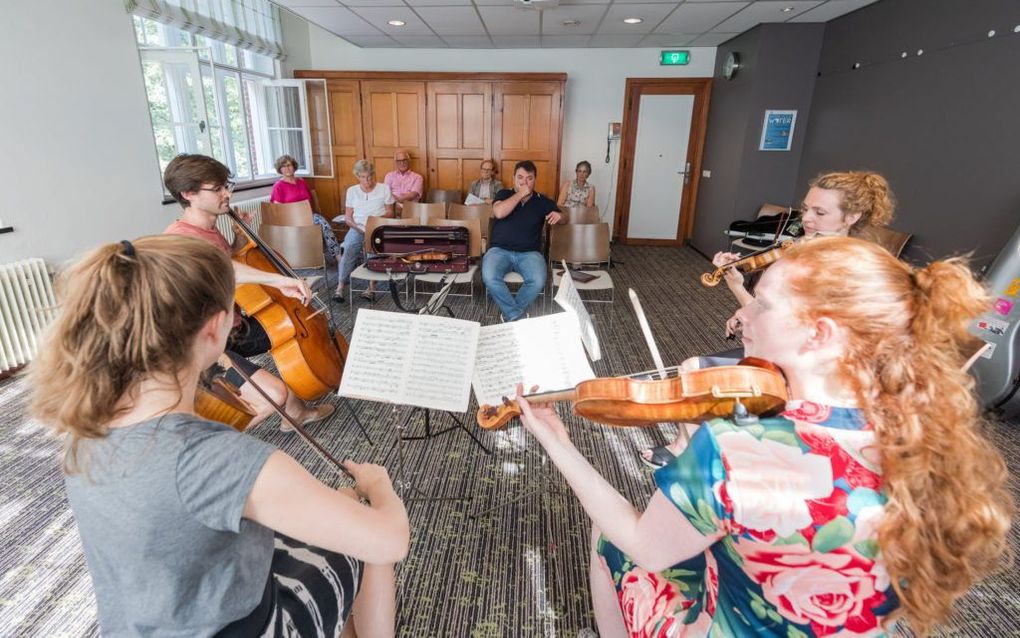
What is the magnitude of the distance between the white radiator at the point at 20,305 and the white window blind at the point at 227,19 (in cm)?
216

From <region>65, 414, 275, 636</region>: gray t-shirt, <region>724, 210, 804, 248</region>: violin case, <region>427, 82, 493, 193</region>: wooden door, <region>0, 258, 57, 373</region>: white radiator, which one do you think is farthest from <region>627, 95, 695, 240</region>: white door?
<region>65, 414, 275, 636</region>: gray t-shirt

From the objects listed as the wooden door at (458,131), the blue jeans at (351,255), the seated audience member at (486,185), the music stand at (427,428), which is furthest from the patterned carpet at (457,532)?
the wooden door at (458,131)

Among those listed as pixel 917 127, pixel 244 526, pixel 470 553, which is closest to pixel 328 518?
pixel 244 526

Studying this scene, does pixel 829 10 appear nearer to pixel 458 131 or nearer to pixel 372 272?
pixel 458 131

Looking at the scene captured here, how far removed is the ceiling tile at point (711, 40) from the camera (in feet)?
19.2

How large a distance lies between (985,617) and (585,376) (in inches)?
59.9

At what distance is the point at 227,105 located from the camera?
5.69m

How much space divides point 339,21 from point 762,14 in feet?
13.7

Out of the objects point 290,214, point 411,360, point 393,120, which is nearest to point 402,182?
point 393,120

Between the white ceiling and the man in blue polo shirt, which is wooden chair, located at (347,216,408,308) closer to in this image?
the man in blue polo shirt

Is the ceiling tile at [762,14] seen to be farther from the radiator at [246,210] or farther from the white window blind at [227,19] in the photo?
the radiator at [246,210]

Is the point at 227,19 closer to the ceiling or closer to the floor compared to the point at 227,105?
closer to the ceiling

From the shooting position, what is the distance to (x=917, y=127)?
12.4 feet

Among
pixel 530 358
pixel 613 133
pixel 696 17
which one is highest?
pixel 696 17
